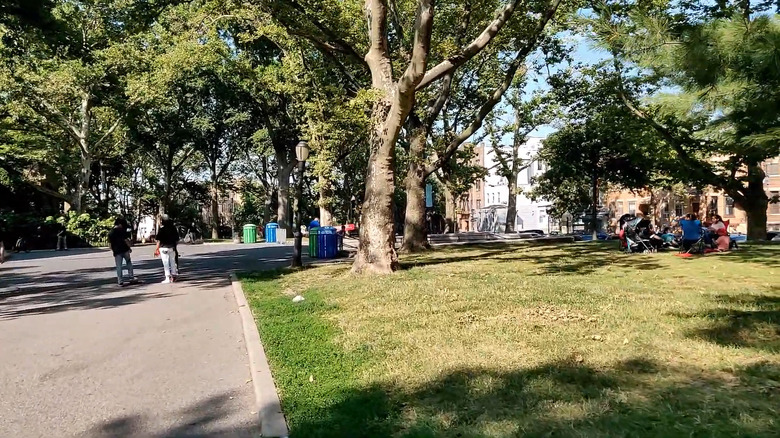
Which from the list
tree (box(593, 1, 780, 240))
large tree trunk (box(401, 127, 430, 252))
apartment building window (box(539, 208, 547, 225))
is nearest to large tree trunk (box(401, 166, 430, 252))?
large tree trunk (box(401, 127, 430, 252))

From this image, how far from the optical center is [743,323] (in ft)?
21.4

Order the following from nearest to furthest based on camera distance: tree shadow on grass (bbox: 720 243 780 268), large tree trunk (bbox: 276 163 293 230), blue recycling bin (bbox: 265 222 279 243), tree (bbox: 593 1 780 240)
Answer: tree (bbox: 593 1 780 240) → tree shadow on grass (bbox: 720 243 780 268) → blue recycling bin (bbox: 265 222 279 243) → large tree trunk (bbox: 276 163 293 230)

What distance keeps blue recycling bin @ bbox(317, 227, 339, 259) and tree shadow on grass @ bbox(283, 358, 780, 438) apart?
14696 mm

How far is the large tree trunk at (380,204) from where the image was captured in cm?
1235

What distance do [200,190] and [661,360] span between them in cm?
5531

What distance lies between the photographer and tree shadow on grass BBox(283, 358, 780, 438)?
12.7ft

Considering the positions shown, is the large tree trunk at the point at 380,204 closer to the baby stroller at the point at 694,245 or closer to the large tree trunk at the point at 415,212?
the large tree trunk at the point at 415,212

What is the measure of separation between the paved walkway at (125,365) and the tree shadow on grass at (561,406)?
89cm

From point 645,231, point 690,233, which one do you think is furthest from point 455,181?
point 690,233

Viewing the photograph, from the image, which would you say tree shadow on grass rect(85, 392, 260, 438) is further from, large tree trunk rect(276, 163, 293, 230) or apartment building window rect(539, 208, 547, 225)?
apartment building window rect(539, 208, 547, 225)

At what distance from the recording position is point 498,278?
36.1 feet

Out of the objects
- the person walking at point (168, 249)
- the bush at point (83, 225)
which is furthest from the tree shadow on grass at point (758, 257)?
the bush at point (83, 225)

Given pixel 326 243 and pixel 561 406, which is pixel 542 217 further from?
pixel 561 406

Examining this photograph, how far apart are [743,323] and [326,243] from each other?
14340 mm
